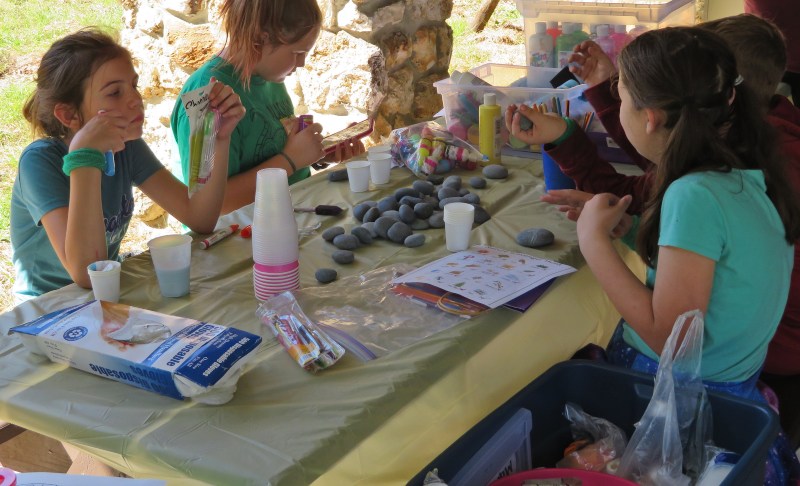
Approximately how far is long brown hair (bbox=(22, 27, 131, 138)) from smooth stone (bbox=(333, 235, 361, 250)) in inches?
26.3

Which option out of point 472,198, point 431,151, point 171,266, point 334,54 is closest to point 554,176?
point 472,198

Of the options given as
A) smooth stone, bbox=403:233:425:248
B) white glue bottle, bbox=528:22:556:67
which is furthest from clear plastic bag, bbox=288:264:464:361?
white glue bottle, bbox=528:22:556:67

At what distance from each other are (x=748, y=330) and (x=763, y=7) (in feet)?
6.67

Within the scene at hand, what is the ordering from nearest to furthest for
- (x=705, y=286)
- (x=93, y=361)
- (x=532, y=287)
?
(x=93, y=361)
(x=705, y=286)
(x=532, y=287)

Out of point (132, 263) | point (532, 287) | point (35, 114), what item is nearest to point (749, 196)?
point (532, 287)

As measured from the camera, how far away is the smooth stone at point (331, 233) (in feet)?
5.39

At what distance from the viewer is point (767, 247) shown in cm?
129

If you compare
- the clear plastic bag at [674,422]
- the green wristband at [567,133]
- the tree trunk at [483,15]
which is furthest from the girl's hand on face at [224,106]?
the tree trunk at [483,15]

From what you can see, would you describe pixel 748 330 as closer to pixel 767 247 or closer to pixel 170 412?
Result: pixel 767 247

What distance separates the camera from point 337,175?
6.71 ft

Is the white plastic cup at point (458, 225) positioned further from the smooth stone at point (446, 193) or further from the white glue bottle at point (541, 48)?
the white glue bottle at point (541, 48)

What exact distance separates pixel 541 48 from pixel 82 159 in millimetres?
1648

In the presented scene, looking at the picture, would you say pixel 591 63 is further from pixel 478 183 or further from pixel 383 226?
pixel 383 226

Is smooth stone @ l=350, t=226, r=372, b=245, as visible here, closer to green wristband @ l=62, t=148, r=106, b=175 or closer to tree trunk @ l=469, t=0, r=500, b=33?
green wristband @ l=62, t=148, r=106, b=175
